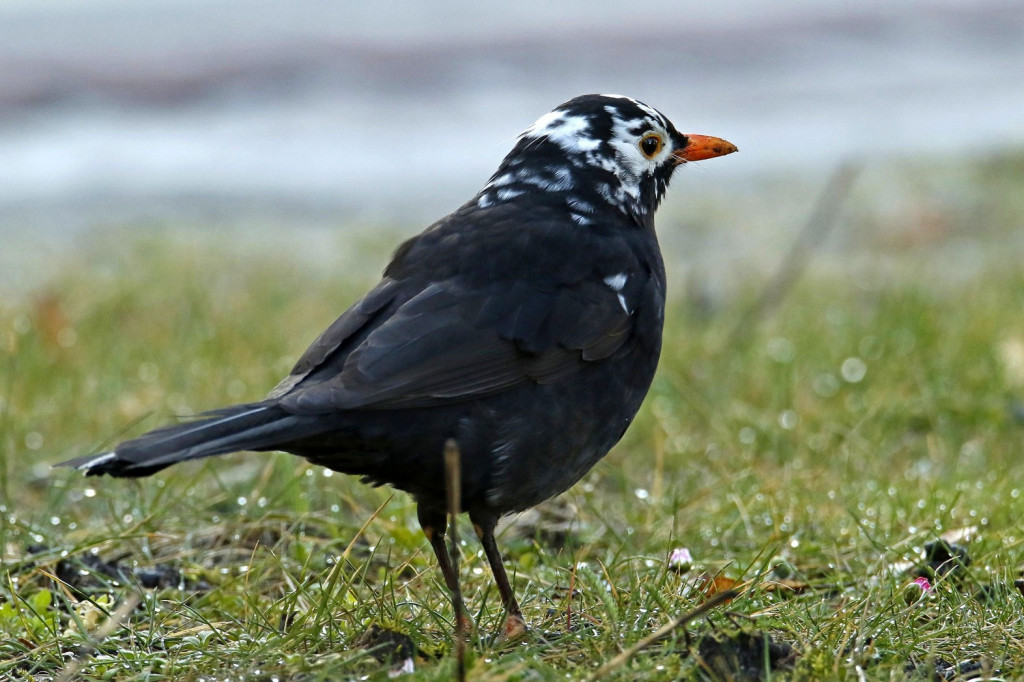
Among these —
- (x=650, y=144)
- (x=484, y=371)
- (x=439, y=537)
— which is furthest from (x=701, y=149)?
(x=439, y=537)

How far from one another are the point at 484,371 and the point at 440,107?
9.18 m

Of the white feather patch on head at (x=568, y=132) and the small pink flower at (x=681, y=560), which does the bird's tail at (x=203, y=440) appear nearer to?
the small pink flower at (x=681, y=560)

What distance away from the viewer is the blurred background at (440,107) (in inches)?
370

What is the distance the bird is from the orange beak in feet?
1.21

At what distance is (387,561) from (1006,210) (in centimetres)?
657

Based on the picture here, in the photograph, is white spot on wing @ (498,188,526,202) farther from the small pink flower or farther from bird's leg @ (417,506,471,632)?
the small pink flower

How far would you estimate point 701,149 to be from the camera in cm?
419

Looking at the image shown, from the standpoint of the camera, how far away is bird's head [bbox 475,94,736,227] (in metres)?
3.92

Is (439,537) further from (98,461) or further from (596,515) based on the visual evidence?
(98,461)

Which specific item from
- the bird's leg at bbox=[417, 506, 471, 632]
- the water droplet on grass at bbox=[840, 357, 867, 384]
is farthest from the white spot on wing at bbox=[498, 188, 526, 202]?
the water droplet on grass at bbox=[840, 357, 867, 384]

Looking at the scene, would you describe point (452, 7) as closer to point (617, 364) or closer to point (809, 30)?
point (809, 30)

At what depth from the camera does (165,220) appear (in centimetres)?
928

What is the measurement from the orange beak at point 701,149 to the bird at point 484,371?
37cm

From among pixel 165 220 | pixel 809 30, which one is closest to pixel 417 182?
pixel 165 220
